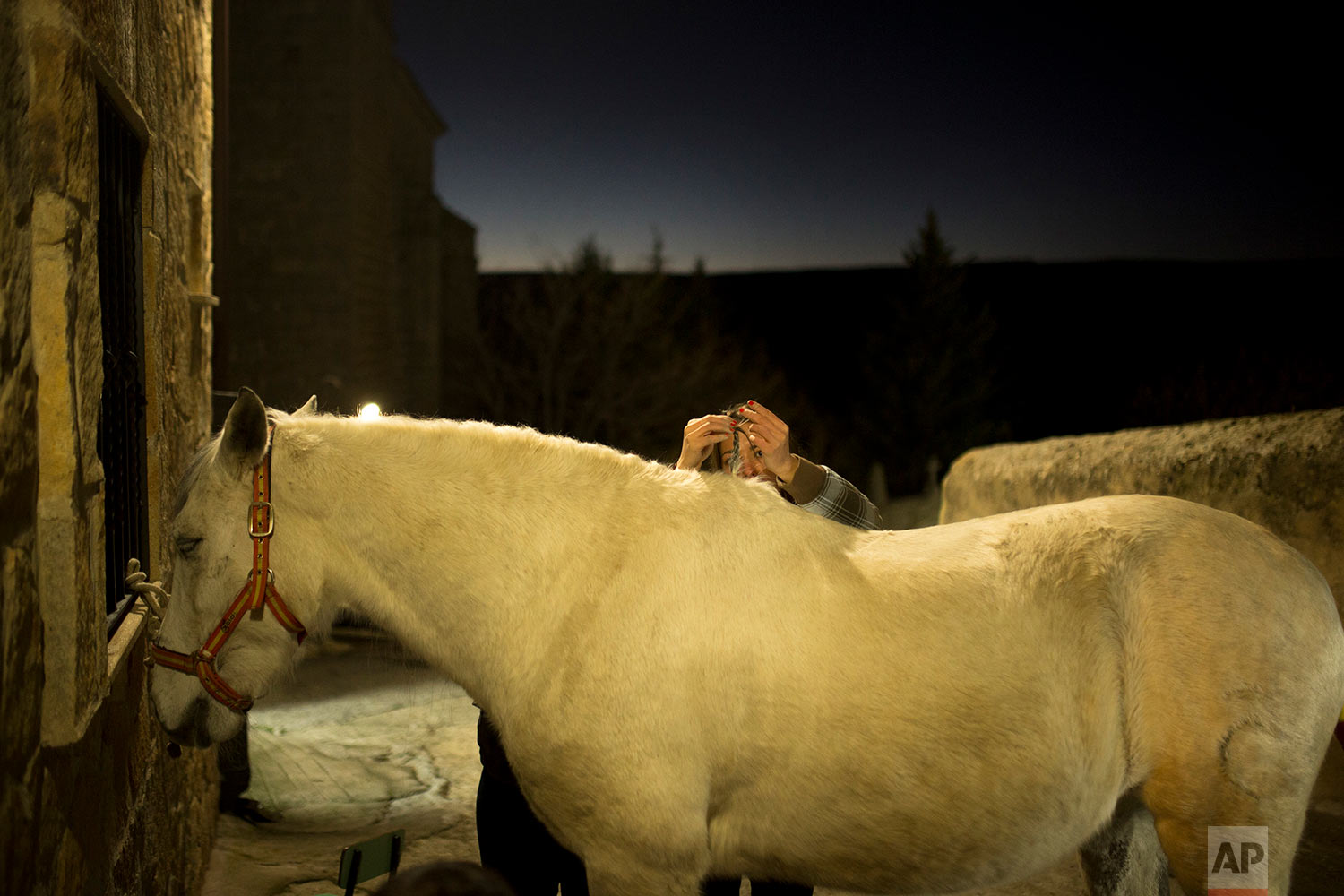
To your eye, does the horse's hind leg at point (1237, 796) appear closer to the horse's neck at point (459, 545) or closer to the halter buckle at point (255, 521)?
the horse's neck at point (459, 545)

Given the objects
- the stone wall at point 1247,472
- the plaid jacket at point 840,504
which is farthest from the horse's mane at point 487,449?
the stone wall at point 1247,472

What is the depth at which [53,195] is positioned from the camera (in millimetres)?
1434

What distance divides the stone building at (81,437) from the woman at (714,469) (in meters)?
0.97

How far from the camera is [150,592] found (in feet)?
7.43

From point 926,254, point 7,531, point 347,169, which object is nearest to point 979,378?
point 926,254

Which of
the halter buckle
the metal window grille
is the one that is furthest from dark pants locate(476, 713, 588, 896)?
the metal window grille

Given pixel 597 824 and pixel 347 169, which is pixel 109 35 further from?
pixel 347 169

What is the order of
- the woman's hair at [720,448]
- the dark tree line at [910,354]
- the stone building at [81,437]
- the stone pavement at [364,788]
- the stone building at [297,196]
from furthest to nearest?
the dark tree line at [910,354], the stone building at [297,196], the stone pavement at [364,788], the woman's hair at [720,448], the stone building at [81,437]

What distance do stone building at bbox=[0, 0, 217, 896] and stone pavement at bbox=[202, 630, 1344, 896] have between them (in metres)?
0.47

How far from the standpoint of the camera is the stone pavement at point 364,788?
353 centimetres

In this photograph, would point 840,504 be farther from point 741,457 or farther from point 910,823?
point 910,823

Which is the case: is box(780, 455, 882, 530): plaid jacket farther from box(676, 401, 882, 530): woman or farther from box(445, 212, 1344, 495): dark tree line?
box(445, 212, 1344, 495): dark tree line

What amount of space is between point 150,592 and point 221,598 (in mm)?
522

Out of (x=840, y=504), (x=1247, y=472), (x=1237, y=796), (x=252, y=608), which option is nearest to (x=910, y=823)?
(x=1237, y=796)
